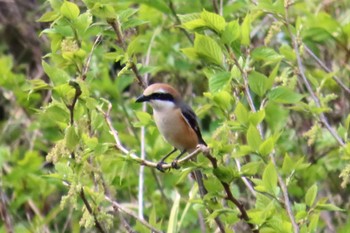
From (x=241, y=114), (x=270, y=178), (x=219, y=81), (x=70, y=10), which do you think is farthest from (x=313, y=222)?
(x=70, y=10)

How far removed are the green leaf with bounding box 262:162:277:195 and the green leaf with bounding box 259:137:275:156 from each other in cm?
7

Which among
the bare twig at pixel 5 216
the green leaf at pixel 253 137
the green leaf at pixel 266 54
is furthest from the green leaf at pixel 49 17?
the bare twig at pixel 5 216

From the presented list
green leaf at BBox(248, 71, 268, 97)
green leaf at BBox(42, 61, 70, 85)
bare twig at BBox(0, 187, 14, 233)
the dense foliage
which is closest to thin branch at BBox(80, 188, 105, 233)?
the dense foliage

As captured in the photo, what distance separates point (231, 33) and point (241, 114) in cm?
27

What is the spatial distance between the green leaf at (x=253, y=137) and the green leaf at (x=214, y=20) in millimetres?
353

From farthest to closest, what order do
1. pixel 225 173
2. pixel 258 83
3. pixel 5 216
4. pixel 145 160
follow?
pixel 5 216
pixel 258 83
pixel 145 160
pixel 225 173

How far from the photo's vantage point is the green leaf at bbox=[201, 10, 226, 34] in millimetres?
3008

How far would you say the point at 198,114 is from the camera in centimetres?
385

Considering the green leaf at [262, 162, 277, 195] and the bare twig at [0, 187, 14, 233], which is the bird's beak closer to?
the green leaf at [262, 162, 277, 195]

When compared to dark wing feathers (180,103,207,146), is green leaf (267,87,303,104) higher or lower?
higher

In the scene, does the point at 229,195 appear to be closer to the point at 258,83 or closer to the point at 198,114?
the point at 258,83

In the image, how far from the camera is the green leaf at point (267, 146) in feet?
9.61

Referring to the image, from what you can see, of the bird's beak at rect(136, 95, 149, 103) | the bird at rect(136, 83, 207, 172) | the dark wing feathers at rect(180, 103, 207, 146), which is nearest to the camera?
the bird's beak at rect(136, 95, 149, 103)

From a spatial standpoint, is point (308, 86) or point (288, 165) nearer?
point (288, 165)
